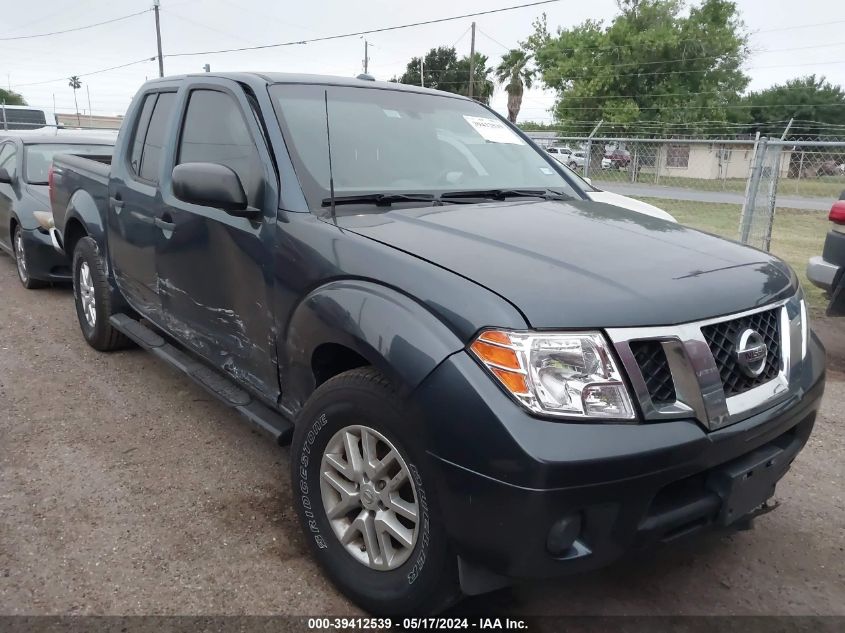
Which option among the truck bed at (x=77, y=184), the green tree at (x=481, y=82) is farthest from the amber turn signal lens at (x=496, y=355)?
the green tree at (x=481, y=82)

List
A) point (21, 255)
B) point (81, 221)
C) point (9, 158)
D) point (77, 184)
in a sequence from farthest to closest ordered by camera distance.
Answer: point (9, 158), point (21, 255), point (77, 184), point (81, 221)

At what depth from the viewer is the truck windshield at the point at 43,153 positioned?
24.0ft

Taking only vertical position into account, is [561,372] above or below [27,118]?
below

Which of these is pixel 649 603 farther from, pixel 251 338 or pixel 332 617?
pixel 251 338

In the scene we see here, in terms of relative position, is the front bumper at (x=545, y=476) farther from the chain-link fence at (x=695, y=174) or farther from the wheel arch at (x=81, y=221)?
the chain-link fence at (x=695, y=174)

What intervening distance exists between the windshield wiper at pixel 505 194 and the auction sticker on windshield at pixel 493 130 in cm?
47

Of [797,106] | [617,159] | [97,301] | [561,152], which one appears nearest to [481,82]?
[797,106]

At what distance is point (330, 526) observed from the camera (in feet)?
8.11

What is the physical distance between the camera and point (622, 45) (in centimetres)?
4031

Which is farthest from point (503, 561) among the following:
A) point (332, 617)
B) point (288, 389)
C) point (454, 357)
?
point (288, 389)

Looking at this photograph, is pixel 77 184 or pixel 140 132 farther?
pixel 77 184

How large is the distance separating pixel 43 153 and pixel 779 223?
42.2 feet

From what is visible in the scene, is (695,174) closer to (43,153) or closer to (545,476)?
(43,153)

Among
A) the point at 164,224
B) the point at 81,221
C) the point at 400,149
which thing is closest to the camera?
the point at 400,149
